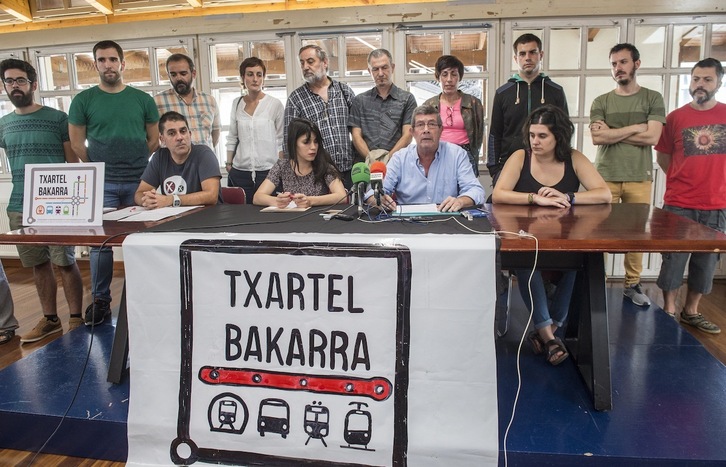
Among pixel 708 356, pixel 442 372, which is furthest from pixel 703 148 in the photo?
pixel 442 372

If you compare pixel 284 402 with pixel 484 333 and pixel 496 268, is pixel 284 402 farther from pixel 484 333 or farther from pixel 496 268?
pixel 496 268

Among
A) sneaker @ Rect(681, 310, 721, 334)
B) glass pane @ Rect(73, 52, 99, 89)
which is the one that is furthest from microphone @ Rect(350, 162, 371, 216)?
glass pane @ Rect(73, 52, 99, 89)

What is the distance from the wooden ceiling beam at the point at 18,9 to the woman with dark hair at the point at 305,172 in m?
2.88

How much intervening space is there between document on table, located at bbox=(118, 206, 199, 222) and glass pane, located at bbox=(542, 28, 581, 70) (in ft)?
9.05

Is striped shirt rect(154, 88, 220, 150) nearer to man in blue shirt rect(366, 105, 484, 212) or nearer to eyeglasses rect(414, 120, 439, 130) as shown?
man in blue shirt rect(366, 105, 484, 212)

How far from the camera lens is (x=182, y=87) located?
2980 mm

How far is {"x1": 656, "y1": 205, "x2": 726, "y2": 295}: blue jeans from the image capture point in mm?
2662

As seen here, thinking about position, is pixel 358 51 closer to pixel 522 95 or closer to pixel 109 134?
pixel 522 95

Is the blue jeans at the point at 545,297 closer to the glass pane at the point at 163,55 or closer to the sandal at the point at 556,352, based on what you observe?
the sandal at the point at 556,352

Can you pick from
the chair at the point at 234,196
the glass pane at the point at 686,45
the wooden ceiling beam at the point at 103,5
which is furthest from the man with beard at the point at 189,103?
the glass pane at the point at 686,45

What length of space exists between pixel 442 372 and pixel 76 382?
150 cm

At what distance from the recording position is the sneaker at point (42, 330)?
2689 millimetres

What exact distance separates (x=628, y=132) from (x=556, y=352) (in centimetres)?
155

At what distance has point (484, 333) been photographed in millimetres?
1421
